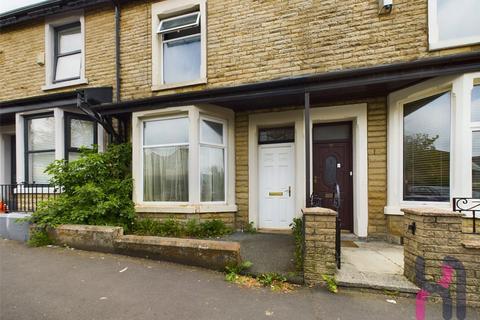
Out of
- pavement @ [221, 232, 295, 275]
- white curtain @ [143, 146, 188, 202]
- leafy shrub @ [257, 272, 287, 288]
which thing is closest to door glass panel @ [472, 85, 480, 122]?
pavement @ [221, 232, 295, 275]

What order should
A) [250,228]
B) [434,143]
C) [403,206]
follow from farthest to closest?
[250,228] < [403,206] < [434,143]

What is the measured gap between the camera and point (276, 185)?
6492 millimetres

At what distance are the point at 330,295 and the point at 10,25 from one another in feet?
37.0

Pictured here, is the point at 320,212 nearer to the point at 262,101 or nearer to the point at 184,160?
the point at 262,101

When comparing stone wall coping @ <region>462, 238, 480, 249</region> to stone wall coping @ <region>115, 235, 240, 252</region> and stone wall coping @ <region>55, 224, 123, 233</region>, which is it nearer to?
stone wall coping @ <region>115, 235, 240, 252</region>

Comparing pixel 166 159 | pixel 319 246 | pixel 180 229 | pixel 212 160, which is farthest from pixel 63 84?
pixel 319 246

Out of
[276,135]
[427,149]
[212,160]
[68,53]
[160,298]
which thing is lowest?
[160,298]

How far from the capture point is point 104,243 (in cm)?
491

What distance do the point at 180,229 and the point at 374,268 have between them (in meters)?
3.76

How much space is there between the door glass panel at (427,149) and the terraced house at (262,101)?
0.07ft

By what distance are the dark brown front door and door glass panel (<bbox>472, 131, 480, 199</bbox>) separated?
2072 millimetres

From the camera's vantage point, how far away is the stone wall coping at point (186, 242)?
4.03m

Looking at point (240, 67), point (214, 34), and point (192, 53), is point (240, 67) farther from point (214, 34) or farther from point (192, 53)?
point (192, 53)

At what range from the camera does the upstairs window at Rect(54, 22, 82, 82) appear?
7.81 meters
